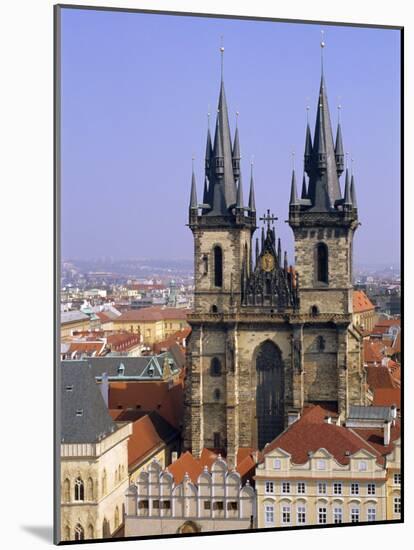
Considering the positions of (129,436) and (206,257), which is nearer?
(129,436)

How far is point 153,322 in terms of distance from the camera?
30766 mm

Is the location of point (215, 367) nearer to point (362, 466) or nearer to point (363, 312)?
point (363, 312)

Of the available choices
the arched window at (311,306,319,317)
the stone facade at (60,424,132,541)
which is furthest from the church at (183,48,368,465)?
the stone facade at (60,424,132,541)

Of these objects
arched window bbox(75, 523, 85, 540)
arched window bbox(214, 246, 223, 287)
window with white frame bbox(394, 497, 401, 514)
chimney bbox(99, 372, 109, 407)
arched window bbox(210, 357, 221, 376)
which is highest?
arched window bbox(214, 246, 223, 287)

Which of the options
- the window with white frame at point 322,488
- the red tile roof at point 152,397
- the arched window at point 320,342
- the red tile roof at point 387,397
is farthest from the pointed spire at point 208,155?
the window with white frame at point 322,488

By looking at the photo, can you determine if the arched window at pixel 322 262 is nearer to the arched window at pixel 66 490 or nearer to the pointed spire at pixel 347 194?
the pointed spire at pixel 347 194

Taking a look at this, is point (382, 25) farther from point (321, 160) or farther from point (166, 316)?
point (166, 316)

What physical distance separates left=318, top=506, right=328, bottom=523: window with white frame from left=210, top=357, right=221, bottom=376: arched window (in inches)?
267

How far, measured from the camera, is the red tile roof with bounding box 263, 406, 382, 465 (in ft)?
89.4

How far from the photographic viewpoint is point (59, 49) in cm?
2342

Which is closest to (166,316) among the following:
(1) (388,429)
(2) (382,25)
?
(1) (388,429)

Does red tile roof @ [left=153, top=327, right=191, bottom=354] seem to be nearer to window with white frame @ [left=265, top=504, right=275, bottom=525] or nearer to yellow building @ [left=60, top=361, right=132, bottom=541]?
yellow building @ [left=60, top=361, right=132, bottom=541]

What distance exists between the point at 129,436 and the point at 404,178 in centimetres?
671

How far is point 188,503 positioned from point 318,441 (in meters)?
2.41
